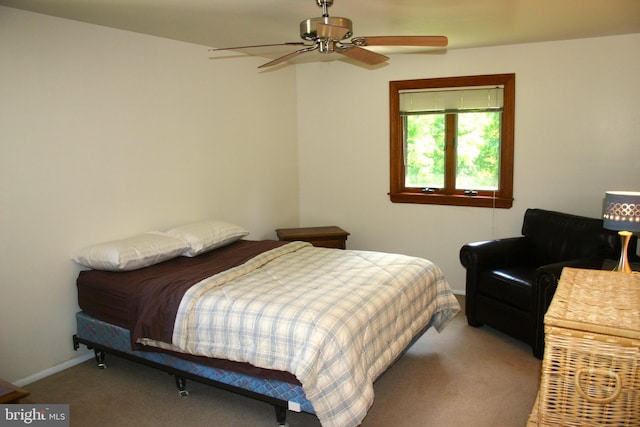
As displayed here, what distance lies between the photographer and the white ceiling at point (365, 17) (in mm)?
2957

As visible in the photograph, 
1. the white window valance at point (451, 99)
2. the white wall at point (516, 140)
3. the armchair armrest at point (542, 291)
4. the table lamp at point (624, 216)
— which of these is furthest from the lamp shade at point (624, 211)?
the white window valance at point (451, 99)

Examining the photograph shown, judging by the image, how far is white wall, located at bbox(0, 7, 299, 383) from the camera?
3.04 meters

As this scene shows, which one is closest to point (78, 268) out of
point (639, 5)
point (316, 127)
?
point (316, 127)

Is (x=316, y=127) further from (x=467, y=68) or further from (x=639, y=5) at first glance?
(x=639, y=5)

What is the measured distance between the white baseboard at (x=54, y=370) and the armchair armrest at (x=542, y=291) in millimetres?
3156

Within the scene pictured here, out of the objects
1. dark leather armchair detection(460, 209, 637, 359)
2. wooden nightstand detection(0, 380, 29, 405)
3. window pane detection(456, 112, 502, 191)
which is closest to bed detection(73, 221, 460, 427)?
dark leather armchair detection(460, 209, 637, 359)

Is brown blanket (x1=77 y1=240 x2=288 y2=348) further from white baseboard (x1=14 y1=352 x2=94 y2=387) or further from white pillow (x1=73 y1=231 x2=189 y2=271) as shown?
white baseboard (x1=14 y1=352 x2=94 y2=387)

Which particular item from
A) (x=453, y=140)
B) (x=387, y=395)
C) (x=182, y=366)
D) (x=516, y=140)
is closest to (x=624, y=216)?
(x=516, y=140)

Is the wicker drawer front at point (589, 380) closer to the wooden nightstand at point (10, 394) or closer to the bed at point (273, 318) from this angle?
the bed at point (273, 318)

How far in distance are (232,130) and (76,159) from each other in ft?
5.27

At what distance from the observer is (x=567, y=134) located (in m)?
4.33

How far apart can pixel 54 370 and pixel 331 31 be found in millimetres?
2830

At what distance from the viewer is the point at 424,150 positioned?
502 centimetres

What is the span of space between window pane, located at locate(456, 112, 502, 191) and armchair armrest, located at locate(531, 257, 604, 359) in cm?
148
